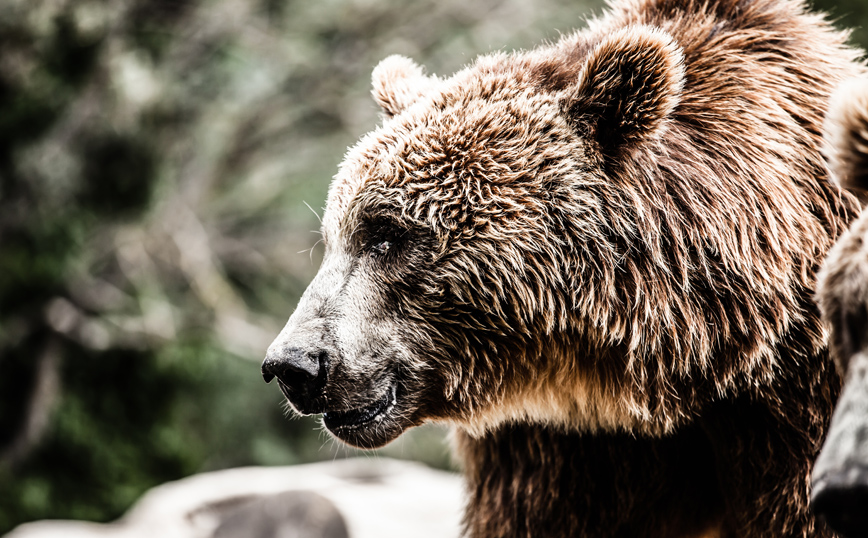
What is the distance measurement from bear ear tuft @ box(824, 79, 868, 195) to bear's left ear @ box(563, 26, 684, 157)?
0.45 m

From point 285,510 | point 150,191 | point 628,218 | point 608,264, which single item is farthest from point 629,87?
point 150,191

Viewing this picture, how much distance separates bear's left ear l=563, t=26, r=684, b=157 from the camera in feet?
7.29

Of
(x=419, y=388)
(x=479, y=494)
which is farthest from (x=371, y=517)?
(x=419, y=388)

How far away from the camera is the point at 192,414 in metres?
9.30

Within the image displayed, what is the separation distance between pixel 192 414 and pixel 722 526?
302 inches

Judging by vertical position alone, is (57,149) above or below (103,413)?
above

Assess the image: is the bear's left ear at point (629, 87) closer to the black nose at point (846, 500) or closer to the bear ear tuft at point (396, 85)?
the bear ear tuft at point (396, 85)

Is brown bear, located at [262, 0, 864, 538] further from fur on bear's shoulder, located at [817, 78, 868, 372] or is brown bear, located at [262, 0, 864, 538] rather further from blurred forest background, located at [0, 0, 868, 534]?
blurred forest background, located at [0, 0, 868, 534]

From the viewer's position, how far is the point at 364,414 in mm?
2428

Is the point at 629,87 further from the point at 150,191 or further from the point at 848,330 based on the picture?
the point at 150,191

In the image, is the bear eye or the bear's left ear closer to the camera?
the bear's left ear

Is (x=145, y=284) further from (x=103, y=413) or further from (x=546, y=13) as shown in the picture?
(x=546, y=13)

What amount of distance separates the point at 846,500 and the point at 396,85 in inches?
76.5

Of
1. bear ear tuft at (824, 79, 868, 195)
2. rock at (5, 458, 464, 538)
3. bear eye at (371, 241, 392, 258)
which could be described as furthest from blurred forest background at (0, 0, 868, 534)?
bear ear tuft at (824, 79, 868, 195)
